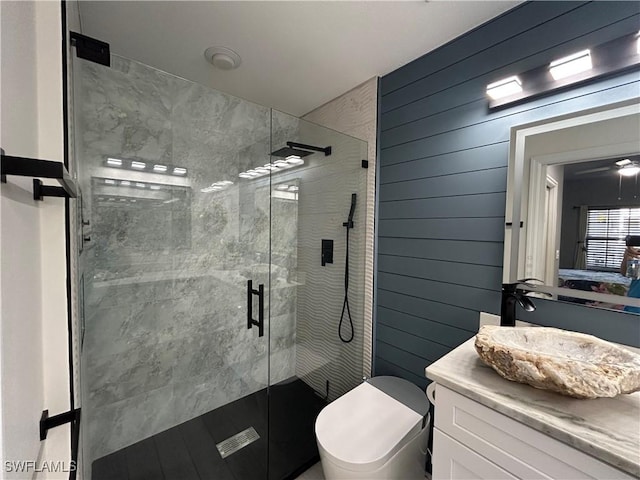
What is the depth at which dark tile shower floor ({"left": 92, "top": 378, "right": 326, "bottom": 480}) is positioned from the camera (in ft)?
5.33

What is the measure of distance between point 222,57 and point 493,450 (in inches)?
89.8

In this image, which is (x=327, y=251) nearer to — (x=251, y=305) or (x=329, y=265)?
(x=329, y=265)

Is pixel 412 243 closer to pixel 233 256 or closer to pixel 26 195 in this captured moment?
pixel 233 256

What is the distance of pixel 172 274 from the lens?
1.94 metres

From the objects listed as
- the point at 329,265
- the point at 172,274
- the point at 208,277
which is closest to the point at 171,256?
the point at 172,274

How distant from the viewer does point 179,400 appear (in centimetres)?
198

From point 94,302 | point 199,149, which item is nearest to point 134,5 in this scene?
point 199,149

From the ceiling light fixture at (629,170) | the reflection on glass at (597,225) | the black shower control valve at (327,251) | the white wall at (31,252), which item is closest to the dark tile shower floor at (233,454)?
the black shower control valve at (327,251)

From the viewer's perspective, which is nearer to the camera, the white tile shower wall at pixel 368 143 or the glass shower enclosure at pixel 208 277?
the glass shower enclosure at pixel 208 277

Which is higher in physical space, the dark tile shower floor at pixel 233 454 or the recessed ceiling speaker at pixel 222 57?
the recessed ceiling speaker at pixel 222 57

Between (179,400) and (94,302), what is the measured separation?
940 mm

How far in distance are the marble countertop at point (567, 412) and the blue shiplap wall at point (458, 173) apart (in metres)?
0.52

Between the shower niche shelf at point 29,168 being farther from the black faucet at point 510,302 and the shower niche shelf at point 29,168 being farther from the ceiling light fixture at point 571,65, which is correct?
the ceiling light fixture at point 571,65

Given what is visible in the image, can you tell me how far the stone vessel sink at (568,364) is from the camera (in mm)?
722
